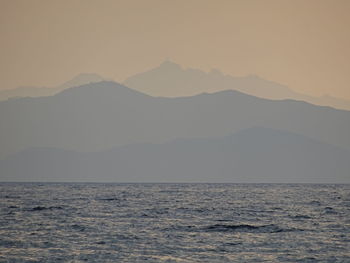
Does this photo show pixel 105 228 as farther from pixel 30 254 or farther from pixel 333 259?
pixel 333 259

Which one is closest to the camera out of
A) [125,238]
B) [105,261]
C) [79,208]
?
[105,261]

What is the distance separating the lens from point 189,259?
3192cm

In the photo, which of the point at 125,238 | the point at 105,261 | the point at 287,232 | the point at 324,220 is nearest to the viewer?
→ the point at 105,261

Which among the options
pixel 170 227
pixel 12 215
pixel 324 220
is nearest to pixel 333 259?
pixel 170 227

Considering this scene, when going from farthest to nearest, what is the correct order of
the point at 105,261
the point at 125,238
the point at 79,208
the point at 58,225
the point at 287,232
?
1. the point at 79,208
2. the point at 58,225
3. the point at 287,232
4. the point at 125,238
5. the point at 105,261

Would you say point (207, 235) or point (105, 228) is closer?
point (207, 235)

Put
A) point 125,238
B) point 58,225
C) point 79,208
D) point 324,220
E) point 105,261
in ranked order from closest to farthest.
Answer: point 105,261, point 125,238, point 58,225, point 324,220, point 79,208

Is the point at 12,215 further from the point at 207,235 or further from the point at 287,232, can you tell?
the point at 287,232

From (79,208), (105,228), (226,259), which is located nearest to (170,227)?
(105,228)

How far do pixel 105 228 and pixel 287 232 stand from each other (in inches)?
480

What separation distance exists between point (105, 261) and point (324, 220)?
25325mm

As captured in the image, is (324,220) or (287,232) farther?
(324,220)

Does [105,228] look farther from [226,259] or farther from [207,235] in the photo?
[226,259]

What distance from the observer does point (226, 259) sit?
3222 cm
